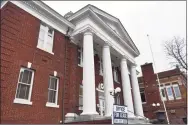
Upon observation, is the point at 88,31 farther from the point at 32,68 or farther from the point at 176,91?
the point at 176,91

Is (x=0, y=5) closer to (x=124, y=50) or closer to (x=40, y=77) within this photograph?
(x=40, y=77)

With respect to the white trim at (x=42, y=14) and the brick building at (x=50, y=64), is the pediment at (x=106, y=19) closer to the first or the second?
the brick building at (x=50, y=64)

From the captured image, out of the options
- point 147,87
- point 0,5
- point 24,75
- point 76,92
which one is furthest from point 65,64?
point 147,87

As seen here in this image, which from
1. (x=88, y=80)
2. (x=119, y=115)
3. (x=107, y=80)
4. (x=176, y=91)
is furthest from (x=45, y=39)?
(x=176, y=91)

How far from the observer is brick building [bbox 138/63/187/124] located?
2510cm

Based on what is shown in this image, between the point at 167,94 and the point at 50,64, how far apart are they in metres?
22.5

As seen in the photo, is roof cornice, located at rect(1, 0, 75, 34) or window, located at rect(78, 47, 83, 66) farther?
window, located at rect(78, 47, 83, 66)

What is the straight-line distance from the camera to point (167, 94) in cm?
2734

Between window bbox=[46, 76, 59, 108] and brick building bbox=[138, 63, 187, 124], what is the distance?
60.4 ft

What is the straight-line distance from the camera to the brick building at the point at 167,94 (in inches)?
988

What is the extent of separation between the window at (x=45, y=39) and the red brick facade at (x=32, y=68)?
1.21 feet

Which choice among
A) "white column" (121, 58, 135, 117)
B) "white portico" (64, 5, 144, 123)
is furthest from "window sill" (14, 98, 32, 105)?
"white column" (121, 58, 135, 117)

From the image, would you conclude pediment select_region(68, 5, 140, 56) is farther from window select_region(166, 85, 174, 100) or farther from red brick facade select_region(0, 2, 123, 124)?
window select_region(166, 85, 174, 100)

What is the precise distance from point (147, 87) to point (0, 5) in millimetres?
25193
